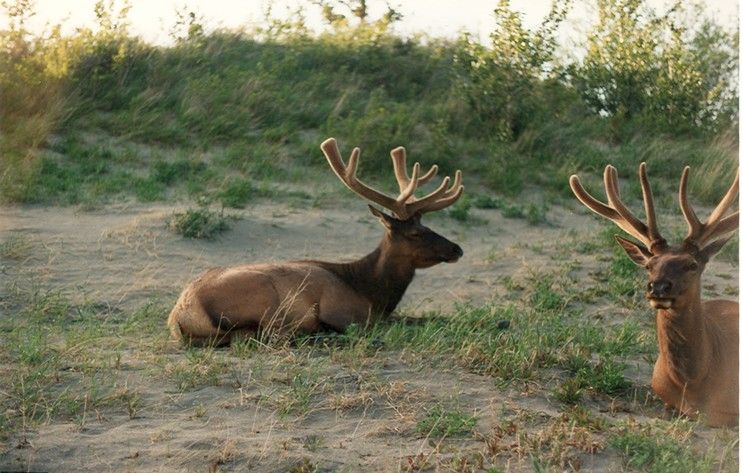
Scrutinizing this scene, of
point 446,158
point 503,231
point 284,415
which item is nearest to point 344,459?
point 284,415

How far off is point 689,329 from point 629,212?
913 mm

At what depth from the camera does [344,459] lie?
604 centimetres

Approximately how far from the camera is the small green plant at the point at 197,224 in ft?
39.5

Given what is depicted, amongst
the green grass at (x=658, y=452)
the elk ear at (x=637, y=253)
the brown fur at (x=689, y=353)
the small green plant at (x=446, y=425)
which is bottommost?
the small green plant at (x=446, y=425)

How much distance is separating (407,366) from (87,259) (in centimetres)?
447

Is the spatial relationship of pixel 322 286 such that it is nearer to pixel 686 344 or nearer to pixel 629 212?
pixel 629 212

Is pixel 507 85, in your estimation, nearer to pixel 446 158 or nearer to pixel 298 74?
pixel 446 158

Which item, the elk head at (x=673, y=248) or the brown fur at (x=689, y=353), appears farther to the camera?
the brown fur at (x=689, y=353)

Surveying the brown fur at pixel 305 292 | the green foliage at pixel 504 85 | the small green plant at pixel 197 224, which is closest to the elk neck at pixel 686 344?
the brown fur at pixel 305 292

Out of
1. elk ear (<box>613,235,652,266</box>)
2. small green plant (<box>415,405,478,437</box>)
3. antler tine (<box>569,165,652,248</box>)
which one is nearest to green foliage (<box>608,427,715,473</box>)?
small green plant (<box>415,405,478,437</box>)

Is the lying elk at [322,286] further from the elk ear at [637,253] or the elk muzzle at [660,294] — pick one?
the elk muzzle at [660,294]

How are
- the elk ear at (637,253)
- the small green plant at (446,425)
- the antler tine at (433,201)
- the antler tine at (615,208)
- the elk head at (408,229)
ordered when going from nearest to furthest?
1. the small green plant at (446,425)
2. the elk ear at (637,253)
3. the antler tine at (615,208)
4. the elk head at (408,229)
5. the antler tine at (433,201)

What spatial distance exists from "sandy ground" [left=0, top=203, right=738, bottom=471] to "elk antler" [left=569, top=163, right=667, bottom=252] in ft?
3.43

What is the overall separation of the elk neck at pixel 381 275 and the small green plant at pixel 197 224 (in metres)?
2.66
